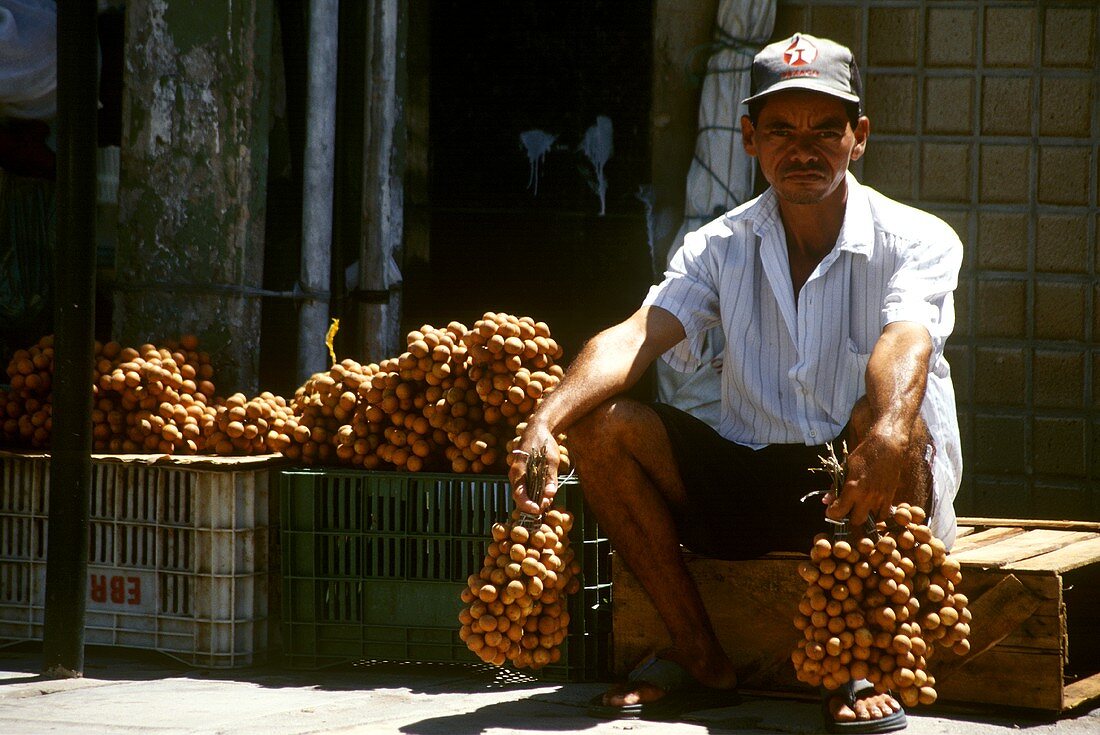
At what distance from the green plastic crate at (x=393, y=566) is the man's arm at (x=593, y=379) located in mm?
645

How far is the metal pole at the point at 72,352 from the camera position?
3.97 meters

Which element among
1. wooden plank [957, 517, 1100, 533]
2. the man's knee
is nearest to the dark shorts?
the man's knee

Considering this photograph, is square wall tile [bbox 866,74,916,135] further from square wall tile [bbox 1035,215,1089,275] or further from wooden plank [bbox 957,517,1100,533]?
wooden plank [bbox 957,517,1100,533]

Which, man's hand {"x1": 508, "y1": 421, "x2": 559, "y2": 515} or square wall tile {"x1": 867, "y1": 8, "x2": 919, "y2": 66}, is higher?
square wall tile {"x1": 867, "y1": 8, "x2": 919, "y2": 66}

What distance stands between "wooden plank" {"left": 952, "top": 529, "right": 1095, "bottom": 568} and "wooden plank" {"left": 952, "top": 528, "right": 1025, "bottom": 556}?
0.03 metres

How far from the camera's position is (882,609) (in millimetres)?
3014

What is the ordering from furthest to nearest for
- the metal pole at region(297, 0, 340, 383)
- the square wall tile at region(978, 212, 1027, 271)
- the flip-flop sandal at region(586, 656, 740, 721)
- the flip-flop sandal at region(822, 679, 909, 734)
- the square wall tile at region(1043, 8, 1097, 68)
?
the square wall tile at region(978, 212, 1027, 271), the square wall tile at region(1043, 8, 1097, 68), the metal pole at region(297, 0, 340, 383), the flip-flop sandal at region(586, 656, 740, 721), the flip-flop sandal at region(822, 679, 909, 734)

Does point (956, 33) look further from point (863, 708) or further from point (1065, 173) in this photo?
point (863, 708)

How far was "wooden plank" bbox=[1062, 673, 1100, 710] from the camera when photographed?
11.6ft

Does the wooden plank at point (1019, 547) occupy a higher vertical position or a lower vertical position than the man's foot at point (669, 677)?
higher

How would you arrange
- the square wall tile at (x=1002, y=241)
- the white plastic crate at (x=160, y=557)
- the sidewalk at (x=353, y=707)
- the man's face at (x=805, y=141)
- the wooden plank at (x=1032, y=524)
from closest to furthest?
1. the sidewalk at (x=353, y=707)
2. the man's face at (x=805, y=141)
3. the white plastic crate at (x=160, y=557)
4. the wooden plank at (x=1032, y=524)
5. the square wall tile at (x=1002, y=241)

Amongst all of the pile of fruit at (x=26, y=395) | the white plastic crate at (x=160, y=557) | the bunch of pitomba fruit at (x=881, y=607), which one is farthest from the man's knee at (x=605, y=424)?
the pile of fruit at (x=26, y=395)

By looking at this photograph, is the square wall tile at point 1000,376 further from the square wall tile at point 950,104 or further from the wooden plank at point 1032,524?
the wooden plank at point 1032,524

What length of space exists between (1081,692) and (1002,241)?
294 cm
